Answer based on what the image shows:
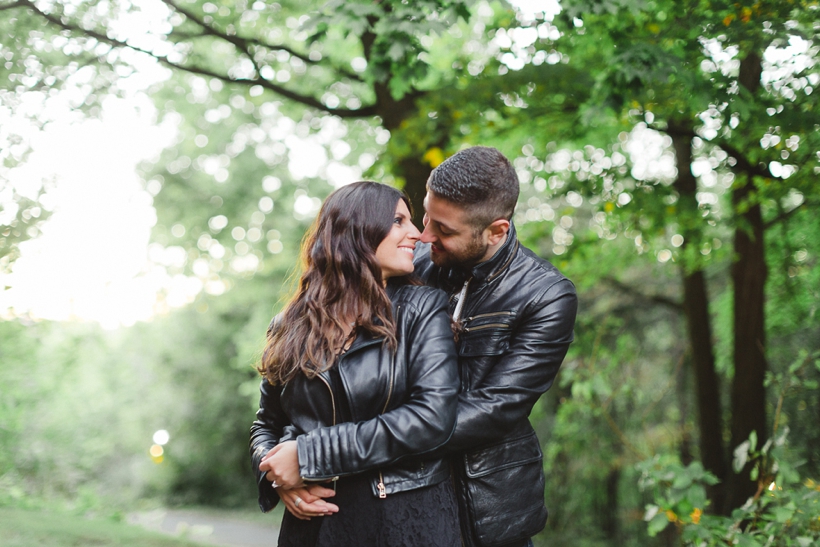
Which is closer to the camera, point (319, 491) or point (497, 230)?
point (319, 491)

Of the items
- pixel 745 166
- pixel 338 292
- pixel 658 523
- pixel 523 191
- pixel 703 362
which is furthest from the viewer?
pixel 523 191

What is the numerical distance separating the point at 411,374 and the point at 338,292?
0.36 metres

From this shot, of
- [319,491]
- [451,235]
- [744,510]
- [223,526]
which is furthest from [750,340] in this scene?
[223,526]

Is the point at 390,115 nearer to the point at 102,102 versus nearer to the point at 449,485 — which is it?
the point at 102,102

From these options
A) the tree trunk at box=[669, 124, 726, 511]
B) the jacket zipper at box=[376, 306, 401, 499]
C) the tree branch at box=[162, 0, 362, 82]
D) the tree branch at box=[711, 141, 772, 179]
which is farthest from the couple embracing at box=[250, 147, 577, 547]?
the tree trunk at box=[669, 124, 726, 511]

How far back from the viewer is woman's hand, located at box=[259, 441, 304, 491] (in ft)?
6.42

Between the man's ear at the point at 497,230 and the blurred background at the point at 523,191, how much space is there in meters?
0.79

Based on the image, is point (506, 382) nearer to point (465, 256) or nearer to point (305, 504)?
point (465, 256)

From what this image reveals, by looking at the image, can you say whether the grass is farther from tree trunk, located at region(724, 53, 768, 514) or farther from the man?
tree trunk, located at region(724, 53, 768, 514)

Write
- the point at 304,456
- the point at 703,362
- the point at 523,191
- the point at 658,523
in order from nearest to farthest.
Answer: the point at 304,456 → the point at 658,523 → the point at 703,362 → the point at 523,191

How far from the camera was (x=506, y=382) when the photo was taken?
214 centimetres

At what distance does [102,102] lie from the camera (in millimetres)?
6793

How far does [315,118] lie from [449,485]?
29.6 feet

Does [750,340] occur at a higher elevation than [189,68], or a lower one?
lower
